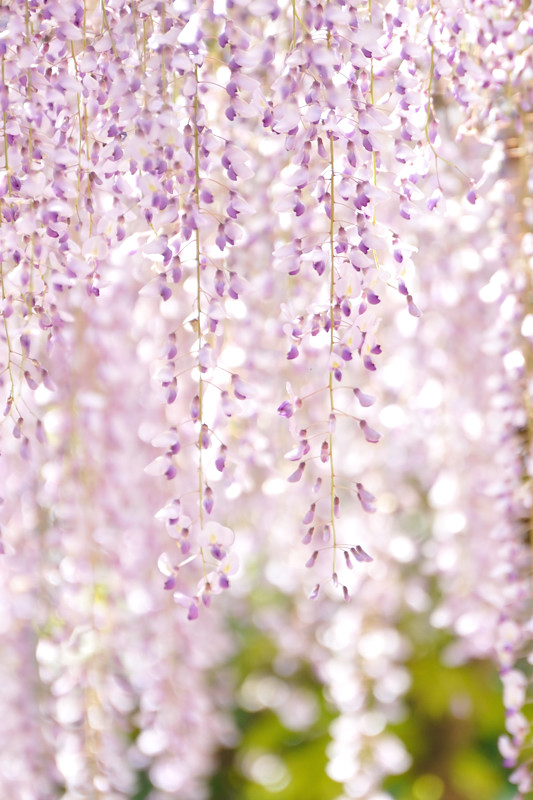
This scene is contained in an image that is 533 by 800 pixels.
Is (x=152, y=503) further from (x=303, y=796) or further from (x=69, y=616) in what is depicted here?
(x=303, y=796)

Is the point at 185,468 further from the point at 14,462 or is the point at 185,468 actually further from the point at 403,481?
the point at 403,481

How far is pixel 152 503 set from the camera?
1844 mm

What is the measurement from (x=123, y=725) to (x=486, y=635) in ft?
2.21

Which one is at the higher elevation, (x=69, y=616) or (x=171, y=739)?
(x=69, y=616)

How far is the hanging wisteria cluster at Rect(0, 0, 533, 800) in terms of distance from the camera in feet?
2.97

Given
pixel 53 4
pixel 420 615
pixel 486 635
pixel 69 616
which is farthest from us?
pixel 420 615

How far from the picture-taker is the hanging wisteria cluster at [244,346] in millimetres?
907

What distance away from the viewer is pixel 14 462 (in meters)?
1.62

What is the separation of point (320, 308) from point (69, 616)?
36.9 inches

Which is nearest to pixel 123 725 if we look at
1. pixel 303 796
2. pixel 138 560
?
pixel 138 560

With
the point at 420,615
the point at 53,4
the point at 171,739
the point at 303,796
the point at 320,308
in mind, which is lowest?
the point at 303,796

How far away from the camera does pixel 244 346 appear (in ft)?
5.09

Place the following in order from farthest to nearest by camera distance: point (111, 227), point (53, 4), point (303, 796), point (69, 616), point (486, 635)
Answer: point (303, 796), point (486, 635), point (69, 616), point (111, 227), point (53, 4)

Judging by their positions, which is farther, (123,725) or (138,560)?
(138,560)
